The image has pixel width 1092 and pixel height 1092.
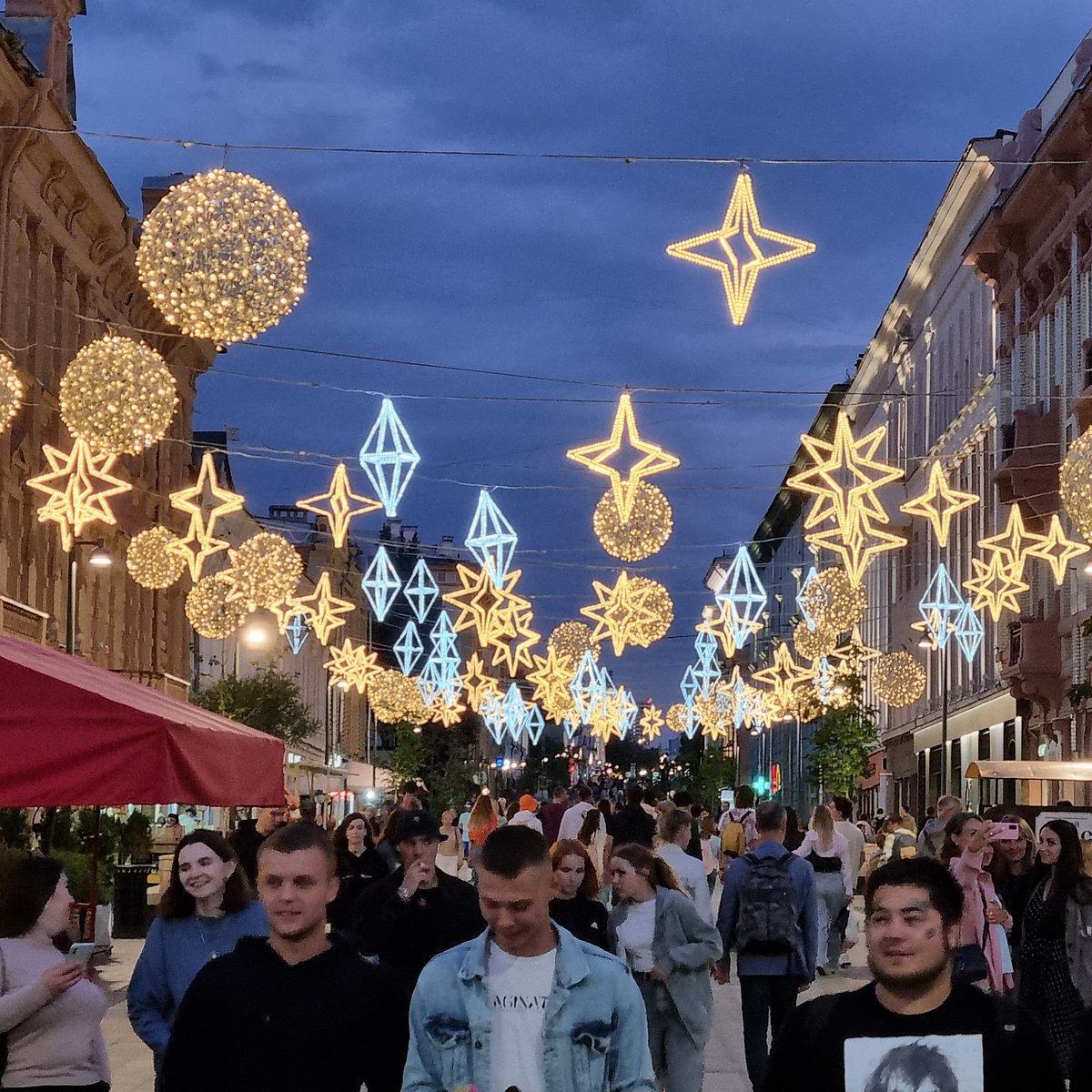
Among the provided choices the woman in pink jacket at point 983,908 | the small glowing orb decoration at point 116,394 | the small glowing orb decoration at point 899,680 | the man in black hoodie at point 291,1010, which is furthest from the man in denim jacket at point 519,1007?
the small glowing orb decoration at point 899,680

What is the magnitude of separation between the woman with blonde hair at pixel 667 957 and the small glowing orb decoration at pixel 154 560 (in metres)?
20.7

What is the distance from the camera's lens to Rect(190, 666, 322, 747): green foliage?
52344 millimetres

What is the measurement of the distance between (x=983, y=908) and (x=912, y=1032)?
24.2 ft

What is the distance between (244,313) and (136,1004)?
833 centimetres

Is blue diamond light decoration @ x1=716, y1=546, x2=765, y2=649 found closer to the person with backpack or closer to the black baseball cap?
the person with backpack

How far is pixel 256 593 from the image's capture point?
30.1 metres

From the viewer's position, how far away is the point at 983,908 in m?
11.6

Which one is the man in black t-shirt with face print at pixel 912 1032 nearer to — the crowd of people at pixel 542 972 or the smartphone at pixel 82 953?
the crowd of people at pixel 542 972

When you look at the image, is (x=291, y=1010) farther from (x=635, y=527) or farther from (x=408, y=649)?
(x=408, y=649)

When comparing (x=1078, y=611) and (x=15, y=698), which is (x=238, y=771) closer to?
(x=15, y=698)

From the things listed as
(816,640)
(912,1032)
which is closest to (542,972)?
(912,1032)

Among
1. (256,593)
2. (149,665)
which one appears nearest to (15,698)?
(256,593)

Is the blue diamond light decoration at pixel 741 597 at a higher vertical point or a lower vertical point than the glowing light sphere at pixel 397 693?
higher

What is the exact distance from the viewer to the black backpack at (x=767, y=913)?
41.1 ft
